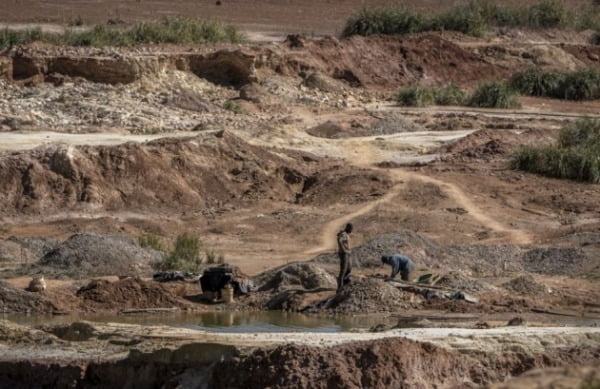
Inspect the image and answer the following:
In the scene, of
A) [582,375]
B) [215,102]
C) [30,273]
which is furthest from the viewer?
[215,102]

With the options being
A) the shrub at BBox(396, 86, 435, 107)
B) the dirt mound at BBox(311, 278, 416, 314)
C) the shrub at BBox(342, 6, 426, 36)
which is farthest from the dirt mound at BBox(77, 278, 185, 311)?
the shrub at BBox(342, 6, 426, 36)

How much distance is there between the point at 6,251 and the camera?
85.8 ft

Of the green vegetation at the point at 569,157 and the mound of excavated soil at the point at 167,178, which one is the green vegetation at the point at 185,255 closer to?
the mound of excavated soil at the point at 167,178

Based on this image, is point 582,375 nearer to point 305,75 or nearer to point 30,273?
point 30,273

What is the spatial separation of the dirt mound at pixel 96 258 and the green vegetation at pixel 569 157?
36.2 feet

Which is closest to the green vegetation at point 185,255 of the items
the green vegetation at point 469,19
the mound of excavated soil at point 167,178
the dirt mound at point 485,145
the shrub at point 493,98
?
the mound of excavated soil at point 167,178

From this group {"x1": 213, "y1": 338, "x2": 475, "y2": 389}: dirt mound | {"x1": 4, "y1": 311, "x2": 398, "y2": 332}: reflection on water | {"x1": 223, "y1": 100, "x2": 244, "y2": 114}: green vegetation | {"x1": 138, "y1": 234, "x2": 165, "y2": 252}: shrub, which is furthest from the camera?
{"x1": 223, "y1": 100, "x2": 244, "y2": 114}: green vegetation

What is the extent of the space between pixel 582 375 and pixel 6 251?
17136 mm

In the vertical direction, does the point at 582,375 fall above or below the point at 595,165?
above

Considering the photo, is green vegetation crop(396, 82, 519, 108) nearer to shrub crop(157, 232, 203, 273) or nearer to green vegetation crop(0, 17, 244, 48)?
green vegetation crop(0, 17, 244, 48)

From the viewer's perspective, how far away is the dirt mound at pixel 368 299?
2197cm

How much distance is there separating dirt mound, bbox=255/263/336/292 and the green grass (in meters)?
19.4

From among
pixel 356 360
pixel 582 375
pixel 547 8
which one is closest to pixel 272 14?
pixel 547 8

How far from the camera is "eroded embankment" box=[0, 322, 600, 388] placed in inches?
624
